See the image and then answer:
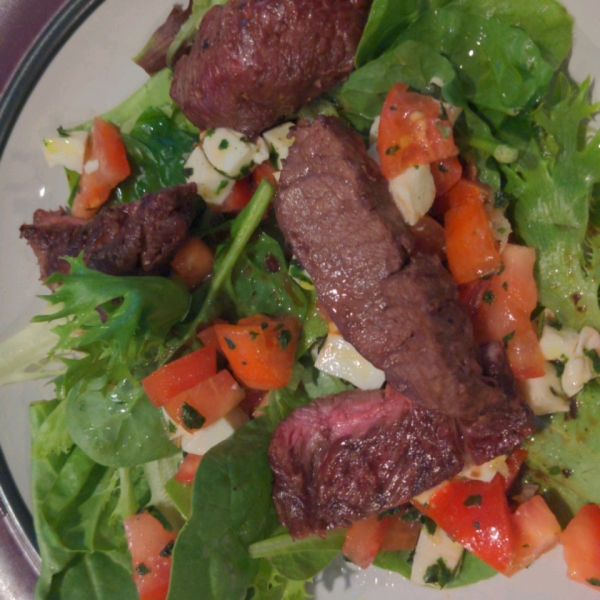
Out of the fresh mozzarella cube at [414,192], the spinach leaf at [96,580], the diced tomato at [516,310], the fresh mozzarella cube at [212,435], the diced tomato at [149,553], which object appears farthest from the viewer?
the spinach leaf at [96,580]

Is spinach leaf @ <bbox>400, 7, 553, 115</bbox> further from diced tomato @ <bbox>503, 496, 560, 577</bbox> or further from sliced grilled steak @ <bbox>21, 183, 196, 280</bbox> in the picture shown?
diced tomato @ <bbox>503, 496, 560, 577</bbox>

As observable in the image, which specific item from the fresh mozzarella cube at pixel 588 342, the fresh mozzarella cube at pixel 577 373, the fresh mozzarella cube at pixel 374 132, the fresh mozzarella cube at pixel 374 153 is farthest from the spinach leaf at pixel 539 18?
the fresh mozzarella cube at pixel 577 373

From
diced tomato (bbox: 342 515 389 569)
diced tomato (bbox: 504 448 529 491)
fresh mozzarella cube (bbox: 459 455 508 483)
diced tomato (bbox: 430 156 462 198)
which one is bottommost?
diced tomato (bbox: 342 515 389 569)

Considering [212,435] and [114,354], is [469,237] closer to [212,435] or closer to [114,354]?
[212,435]

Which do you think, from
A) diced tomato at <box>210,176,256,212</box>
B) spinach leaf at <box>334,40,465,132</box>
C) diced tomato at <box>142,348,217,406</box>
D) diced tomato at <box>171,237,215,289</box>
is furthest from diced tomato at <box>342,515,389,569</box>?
spinach leaf at <box>334,40,465,132</box>

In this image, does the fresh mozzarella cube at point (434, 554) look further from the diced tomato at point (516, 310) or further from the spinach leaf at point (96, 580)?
the spinach leaf at point (96, 580)

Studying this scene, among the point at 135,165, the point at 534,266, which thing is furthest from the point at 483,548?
the point at 135,165
